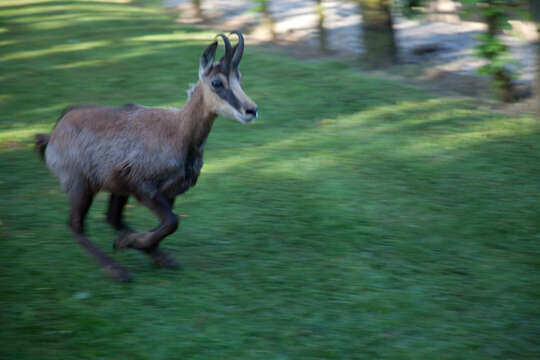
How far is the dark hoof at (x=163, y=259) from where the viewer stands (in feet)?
17.3

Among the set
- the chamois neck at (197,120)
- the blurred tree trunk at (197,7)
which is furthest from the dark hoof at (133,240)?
the blurred tree trunk at (197,7)

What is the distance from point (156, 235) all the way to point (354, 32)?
38.7 ft

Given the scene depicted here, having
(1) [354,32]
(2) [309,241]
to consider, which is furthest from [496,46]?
(1) [354,32]

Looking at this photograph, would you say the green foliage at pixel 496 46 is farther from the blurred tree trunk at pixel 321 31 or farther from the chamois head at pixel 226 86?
the chamois head at pixel 226 86

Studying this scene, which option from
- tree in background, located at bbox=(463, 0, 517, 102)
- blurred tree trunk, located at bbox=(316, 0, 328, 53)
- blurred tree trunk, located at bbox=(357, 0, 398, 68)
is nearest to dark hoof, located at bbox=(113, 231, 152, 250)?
tree in background, located at bbox=(463, 0, 517, 102)

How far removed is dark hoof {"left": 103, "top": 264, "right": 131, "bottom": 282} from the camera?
5.05 metres

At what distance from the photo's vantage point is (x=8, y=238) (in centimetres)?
584

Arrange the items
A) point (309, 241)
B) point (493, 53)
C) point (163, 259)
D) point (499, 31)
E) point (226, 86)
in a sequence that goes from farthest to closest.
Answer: point (499, 31) < point (493, 53) < point (309, 241) < point (163, 259) < point (226, 86)

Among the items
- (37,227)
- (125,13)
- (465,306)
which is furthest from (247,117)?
(125,13)

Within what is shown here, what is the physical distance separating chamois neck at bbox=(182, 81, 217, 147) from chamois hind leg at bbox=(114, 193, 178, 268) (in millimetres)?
550

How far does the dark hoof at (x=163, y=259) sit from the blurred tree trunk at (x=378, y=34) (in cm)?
835

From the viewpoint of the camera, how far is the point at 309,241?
593 cm

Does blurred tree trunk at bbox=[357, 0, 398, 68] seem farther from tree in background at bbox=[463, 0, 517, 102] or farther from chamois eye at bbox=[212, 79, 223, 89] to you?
chamois eye at bbox=[212, 79, 223, 89]

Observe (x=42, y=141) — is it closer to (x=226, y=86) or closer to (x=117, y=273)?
(x=117, y=273)
